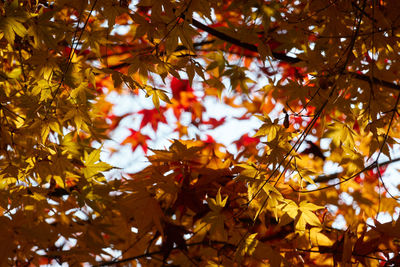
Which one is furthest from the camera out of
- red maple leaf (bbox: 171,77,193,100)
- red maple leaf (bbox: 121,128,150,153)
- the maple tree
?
red maple leaf (bbox: 121,128,150,153)

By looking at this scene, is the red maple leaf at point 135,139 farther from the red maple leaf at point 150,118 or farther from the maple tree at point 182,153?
the maple tree at point 182,153

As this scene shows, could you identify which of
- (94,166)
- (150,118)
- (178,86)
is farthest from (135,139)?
(94,166)

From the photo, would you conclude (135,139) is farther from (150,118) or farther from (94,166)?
(94,166)

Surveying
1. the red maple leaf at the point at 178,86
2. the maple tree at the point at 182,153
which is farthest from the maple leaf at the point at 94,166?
the red maple leaf at the point at 178,86

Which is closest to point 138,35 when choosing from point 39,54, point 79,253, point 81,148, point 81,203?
point 39,54

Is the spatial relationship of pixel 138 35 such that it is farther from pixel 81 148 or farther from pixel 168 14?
pixel 81 148

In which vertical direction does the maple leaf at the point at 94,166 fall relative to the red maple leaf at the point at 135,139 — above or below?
below

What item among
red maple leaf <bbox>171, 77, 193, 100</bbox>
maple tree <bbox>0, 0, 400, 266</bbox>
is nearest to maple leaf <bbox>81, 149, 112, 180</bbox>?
maple tree <bbox>0, 0, 400, 266</bbox>

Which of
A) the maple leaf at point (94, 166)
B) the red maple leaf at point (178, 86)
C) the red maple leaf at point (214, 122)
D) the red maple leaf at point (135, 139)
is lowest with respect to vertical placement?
the maple leaf at point (94, 166)

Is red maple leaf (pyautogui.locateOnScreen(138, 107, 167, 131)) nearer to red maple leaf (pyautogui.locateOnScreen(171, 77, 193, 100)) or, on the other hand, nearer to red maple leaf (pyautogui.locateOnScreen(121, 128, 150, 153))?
red maple leaf (pyautogui.locateOnScreen(121, 128, 150, 153))

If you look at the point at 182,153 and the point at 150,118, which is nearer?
the point at 182,153

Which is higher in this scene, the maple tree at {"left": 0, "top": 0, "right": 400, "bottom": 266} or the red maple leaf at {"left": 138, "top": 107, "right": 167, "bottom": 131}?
the red maple leaf at {"left": 138, "top": 107, "right": 167, "bottom": 131}

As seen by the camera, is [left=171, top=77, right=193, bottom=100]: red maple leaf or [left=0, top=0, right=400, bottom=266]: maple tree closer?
[left=0, top=0, right=400, bottom=266]: maple tree

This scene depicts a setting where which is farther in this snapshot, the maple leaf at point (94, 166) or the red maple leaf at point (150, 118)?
the red maple leaf at point (150, 118)
